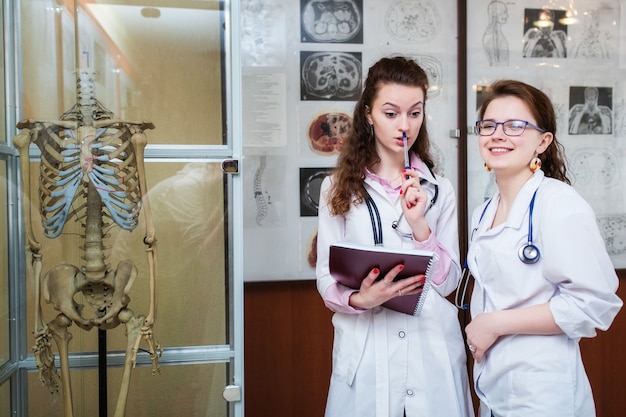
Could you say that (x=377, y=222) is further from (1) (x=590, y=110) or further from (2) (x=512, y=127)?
(1) (x=590, y=110)

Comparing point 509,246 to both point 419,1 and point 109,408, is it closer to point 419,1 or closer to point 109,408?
point 109,408

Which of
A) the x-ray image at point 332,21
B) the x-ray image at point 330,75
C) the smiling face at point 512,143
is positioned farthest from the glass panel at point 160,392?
the x-ray image at point 332,21

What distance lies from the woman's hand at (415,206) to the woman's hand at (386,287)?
0.55 feet

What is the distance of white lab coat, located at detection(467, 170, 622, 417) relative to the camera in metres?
1.34

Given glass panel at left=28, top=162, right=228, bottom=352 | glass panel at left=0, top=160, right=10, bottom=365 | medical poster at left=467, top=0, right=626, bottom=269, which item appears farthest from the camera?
medical poster at left=467, top=0, right=626, bottom=269

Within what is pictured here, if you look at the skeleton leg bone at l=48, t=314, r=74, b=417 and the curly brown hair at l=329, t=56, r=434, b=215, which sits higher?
the curly brown hair at l=329, t=56, r=434, b=215

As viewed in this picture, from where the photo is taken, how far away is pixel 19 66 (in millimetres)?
1624

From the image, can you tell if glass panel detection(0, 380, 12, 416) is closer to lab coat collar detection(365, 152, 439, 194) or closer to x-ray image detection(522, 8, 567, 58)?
lab coat collar detection(365, 152, 439, 194)

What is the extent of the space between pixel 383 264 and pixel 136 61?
1.06 m

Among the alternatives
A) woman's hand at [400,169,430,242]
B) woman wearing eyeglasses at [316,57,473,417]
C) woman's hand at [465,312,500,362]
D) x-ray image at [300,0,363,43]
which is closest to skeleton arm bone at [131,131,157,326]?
woman wearing eyeglasses at [316,57,473,417]

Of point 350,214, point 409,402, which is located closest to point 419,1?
point 350,214

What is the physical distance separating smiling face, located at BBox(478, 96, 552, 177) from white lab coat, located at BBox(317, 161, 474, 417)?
26cm

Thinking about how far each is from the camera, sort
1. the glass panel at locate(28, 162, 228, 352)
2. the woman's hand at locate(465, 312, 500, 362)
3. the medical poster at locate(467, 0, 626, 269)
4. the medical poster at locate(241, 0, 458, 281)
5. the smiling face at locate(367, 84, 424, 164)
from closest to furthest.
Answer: the woman's hand at locate(465, 312, 500, 362) → the smiling face at locate(367, 84, 424, 164) → the glass panel at locate(28, 162, 228, 352) → the medical poster at locate(241, 0, 458, 281) → the medical poster at locate(467, 0, 626, 269)

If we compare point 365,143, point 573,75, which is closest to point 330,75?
point 365,143
